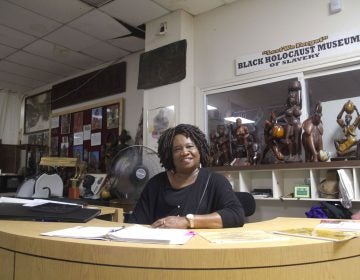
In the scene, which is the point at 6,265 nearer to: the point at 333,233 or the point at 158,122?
the point at 333,233

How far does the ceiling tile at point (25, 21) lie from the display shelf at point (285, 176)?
7.30 feet

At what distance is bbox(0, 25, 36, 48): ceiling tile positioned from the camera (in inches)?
136

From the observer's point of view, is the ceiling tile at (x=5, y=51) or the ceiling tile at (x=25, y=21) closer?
the ceiling tile at (x=25, y=21)

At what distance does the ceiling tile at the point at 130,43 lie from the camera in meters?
3.64

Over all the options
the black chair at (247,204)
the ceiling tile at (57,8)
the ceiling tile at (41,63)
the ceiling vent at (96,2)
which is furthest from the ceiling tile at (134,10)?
the black chair at (247,204)

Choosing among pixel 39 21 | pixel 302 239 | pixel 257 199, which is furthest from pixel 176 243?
pixel 39 21

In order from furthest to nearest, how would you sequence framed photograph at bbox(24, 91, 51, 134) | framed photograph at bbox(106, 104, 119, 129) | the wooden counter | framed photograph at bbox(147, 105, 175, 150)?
framed photograph at bbox(24, 91, 51, 134), framed photograph at bbox(106, 104, 119, 129), framed photograph at bbox(147, 105, 175, 150), the wooden counter

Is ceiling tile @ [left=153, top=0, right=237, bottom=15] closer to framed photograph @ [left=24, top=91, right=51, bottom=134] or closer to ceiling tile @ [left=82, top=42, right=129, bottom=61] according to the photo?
ceiling tile @ [left=82, top=42, right=129, bottom=61]

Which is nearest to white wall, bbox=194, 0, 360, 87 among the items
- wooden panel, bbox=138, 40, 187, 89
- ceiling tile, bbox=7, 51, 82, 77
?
wooden panel, bbox=138, 40, 187, 89

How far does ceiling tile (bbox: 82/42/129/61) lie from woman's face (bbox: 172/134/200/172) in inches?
103

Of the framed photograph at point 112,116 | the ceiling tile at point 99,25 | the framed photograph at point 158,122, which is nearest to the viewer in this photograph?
the framed photograph at point 158,122

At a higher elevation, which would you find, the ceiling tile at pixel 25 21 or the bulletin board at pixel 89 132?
the ceiling tile at pixel 25 21

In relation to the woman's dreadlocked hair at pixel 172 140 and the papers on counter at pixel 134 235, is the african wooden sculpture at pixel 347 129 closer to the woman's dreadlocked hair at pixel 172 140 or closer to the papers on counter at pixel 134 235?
the woman's dreadlocked hair at pixel 172 140

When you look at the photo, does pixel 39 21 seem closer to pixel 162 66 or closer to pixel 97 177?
pixel 162 66
